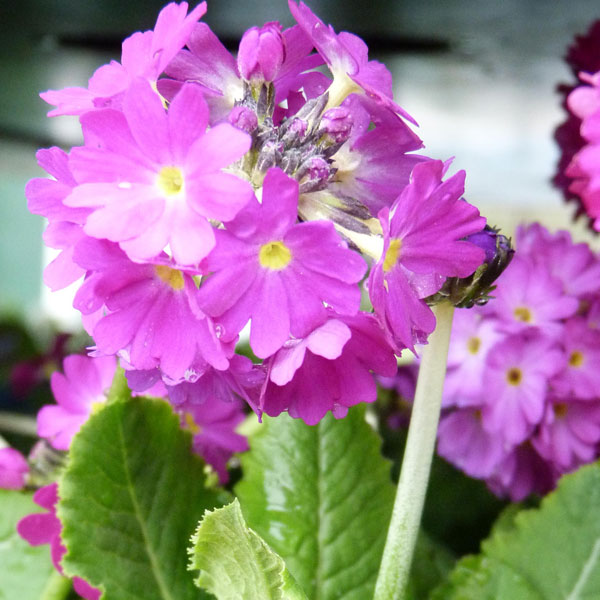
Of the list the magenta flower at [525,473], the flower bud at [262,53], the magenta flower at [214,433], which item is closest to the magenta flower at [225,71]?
the flower bud at [262,53]

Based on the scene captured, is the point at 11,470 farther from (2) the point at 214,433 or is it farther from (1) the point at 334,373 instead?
(1) the point at 334,373

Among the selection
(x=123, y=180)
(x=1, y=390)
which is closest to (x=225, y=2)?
(x=123, y=180)

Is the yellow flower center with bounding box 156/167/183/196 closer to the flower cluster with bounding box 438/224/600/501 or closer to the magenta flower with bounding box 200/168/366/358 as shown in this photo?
the magenta flower with bounding box 200/168/366/358

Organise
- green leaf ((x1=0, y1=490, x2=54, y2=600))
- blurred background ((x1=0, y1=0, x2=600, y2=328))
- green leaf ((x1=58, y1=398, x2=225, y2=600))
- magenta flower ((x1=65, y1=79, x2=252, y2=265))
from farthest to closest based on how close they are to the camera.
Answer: blurred background ((x1=0, y1=0, x2=600, y2=328))
green leaf ((x1=0, y1=490, x2=54, y2=600))
green leaf ((x1=58, y1=398, x2=225, y2=600))
magenta flower ((x1=65, y1=79, x2=252, y2=265))

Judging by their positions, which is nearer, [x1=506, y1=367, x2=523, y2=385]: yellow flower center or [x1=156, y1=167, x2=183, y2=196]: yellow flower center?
[x1=156, y1=167, x2=183, y2=196]: yellow flower center

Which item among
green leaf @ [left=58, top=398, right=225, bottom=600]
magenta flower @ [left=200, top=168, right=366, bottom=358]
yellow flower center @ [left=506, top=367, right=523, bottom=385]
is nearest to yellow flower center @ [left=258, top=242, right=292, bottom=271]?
magenta flower @ [left=200, top=168, right=366, bottom=358]

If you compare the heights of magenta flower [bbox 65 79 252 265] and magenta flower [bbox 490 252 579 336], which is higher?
magenta flower [bbox 490 252 579 336]

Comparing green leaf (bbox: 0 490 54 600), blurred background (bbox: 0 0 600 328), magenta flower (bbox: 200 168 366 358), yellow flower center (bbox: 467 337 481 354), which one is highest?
blurred background (bbox: 0 0 600 328)
